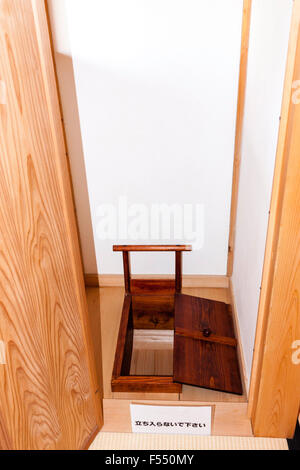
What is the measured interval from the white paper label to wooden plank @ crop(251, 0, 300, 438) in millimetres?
206

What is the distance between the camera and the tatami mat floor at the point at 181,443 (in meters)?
1.54

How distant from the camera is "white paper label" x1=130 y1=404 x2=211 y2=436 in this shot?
5.05ft

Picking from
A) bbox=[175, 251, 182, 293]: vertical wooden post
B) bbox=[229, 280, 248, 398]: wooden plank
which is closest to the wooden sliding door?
bbox=[229, 280, 248, 398]: wooden plank

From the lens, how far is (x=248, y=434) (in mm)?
1585

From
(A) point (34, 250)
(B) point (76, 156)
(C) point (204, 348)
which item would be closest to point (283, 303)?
(C) point (204, 348)

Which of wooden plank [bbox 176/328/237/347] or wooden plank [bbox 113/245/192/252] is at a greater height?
wooden plank [bbox 113/245/192/252]

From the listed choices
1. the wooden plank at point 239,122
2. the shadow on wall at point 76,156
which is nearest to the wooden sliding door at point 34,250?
the shadow on wall at point 76,156

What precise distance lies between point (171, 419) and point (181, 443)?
105mm

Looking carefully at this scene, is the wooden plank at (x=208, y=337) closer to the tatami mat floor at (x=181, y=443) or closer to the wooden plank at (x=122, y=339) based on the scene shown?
the wooden plank at (x=122, y=339)

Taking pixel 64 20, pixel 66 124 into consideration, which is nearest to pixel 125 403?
pixel 66 124

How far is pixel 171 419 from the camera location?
1.55m

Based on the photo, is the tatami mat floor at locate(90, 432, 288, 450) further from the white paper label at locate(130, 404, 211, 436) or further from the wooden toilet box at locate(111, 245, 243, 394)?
the wooden toilet box at locate(111, 245, 243, 394)

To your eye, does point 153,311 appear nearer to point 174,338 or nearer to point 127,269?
point 127,269
